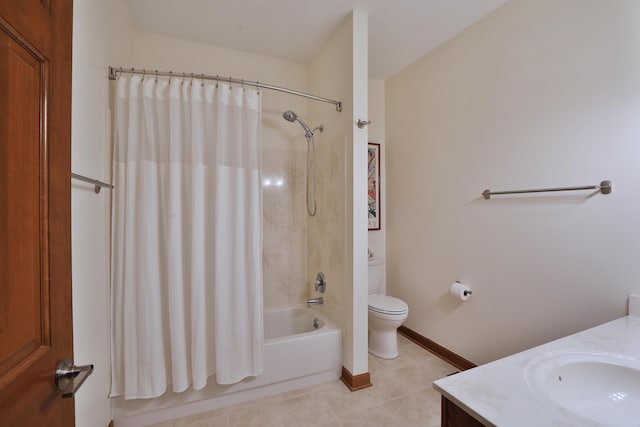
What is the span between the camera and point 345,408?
1693 mm

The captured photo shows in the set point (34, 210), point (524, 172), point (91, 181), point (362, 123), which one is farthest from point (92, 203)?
point (524, 172)

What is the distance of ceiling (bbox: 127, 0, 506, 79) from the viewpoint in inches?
72.2

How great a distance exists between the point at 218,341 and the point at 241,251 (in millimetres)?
541

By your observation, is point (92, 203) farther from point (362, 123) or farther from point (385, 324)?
point (385, 324)

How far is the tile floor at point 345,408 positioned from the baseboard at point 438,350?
0.15 meters

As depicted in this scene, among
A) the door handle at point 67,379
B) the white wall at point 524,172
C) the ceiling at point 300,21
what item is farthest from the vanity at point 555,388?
the ceiling at point 300,21

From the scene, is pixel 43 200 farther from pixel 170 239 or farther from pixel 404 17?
pixel 404 17

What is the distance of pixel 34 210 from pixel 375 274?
248cm

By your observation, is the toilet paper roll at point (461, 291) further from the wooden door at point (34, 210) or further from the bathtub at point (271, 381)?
the wooden door at point (34, 210)

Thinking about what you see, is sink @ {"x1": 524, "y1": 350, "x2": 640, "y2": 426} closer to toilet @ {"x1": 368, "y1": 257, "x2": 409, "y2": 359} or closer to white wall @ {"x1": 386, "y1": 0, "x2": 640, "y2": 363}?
white wall @ {"x1": 386, "y1": 0, "x2": 640, "y2": 363}

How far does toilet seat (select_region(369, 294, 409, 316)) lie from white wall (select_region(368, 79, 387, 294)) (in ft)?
1.64

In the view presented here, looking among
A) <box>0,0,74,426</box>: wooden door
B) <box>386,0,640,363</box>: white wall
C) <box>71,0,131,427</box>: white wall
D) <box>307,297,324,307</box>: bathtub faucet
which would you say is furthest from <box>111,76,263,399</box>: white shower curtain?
<box>386,0,640,363</box>: white wall

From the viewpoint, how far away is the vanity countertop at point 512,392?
0.64 meters

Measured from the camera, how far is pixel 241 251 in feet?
5.53
